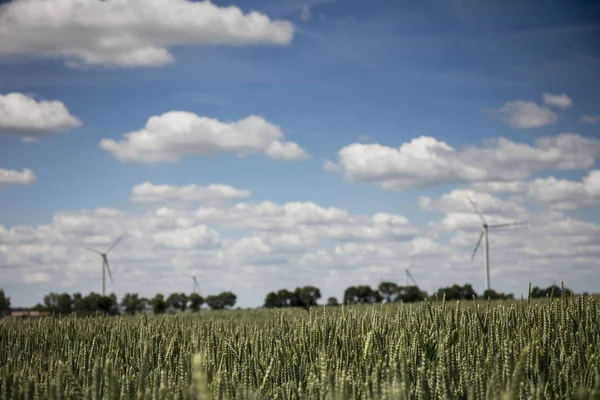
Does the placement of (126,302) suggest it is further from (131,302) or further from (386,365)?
(386,365)

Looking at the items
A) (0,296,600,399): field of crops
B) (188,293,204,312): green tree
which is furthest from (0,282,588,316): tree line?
(0,296,600,399): field of crops

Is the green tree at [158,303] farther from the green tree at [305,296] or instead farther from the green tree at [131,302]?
the green tree at [305,296]

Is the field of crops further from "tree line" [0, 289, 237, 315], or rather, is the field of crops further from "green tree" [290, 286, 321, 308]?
"green tree" [290, 286, 321, 308]

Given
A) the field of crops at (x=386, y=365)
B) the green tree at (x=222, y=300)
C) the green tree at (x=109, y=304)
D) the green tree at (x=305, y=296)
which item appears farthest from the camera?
the green tree at (x=222, y=300)

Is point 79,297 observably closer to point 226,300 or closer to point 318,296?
point 226,300

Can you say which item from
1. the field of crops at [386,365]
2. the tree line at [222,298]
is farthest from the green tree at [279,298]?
the field of crops at [386,365]

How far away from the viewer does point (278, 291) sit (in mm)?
91938

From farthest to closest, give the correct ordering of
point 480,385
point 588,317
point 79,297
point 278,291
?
point 278,291 → point 79,297 → point 588,317 → point 480,385

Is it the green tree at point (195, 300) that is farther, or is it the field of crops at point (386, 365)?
the green tree at point (195, 300)

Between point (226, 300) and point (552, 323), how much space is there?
306 feet

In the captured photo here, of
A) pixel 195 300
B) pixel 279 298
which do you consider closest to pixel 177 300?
pixel 195 300

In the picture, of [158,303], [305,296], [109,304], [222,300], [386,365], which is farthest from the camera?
[222,300]

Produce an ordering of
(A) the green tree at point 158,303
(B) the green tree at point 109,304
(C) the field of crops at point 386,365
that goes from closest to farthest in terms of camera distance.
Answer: (C) the field of crops at point 386,365 → (B) the green tree at point 109,304 → (A) the green tree at point 158,303

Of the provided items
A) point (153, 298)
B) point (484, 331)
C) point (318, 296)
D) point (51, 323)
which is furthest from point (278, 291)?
point (484, 331)
